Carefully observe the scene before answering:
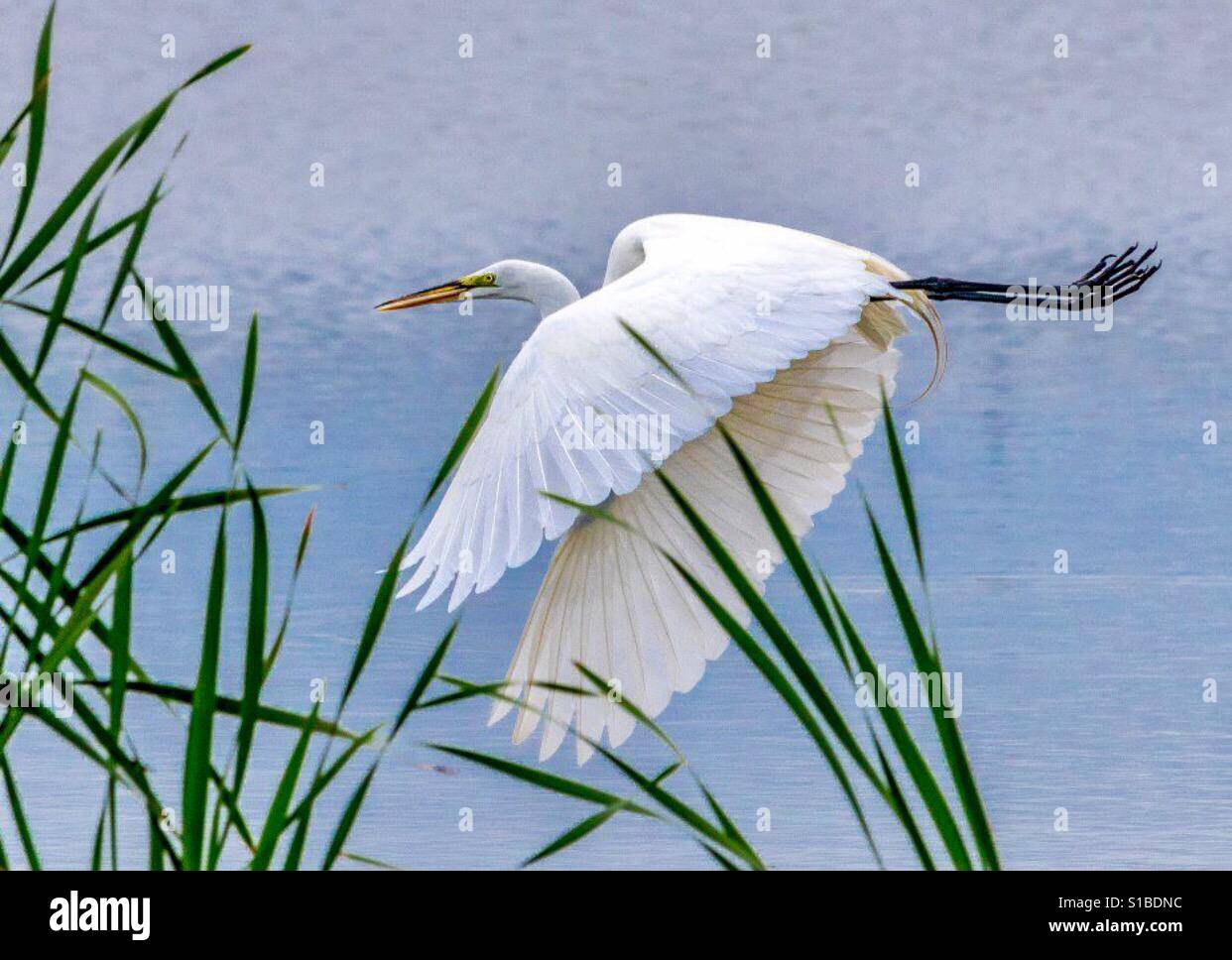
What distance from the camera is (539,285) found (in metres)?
2.76

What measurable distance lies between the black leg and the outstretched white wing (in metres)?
0.17

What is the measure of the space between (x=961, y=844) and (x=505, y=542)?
0.62 meters

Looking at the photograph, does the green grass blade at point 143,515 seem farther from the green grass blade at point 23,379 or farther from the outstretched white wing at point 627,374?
the outstretched white wing at point 627,374

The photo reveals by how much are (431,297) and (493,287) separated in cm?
14

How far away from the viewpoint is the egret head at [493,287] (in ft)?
9.05

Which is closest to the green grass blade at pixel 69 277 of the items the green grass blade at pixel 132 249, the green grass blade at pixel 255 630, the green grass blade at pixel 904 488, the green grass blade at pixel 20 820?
the green grass blade at pixel 132 249

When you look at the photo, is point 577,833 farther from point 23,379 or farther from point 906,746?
point 23,379

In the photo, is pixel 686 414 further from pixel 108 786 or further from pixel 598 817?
pixel 108 786

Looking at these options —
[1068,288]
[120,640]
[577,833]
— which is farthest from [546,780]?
[1068,288]

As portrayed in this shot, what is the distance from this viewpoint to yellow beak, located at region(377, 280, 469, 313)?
287 cm

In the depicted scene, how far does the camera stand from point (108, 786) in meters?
1.22

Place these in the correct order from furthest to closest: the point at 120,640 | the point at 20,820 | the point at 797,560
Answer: the point at 20,820 < the point at 120,640 < the point at 797,560

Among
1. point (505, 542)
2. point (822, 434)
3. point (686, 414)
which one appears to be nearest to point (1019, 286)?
point (822, 434)
